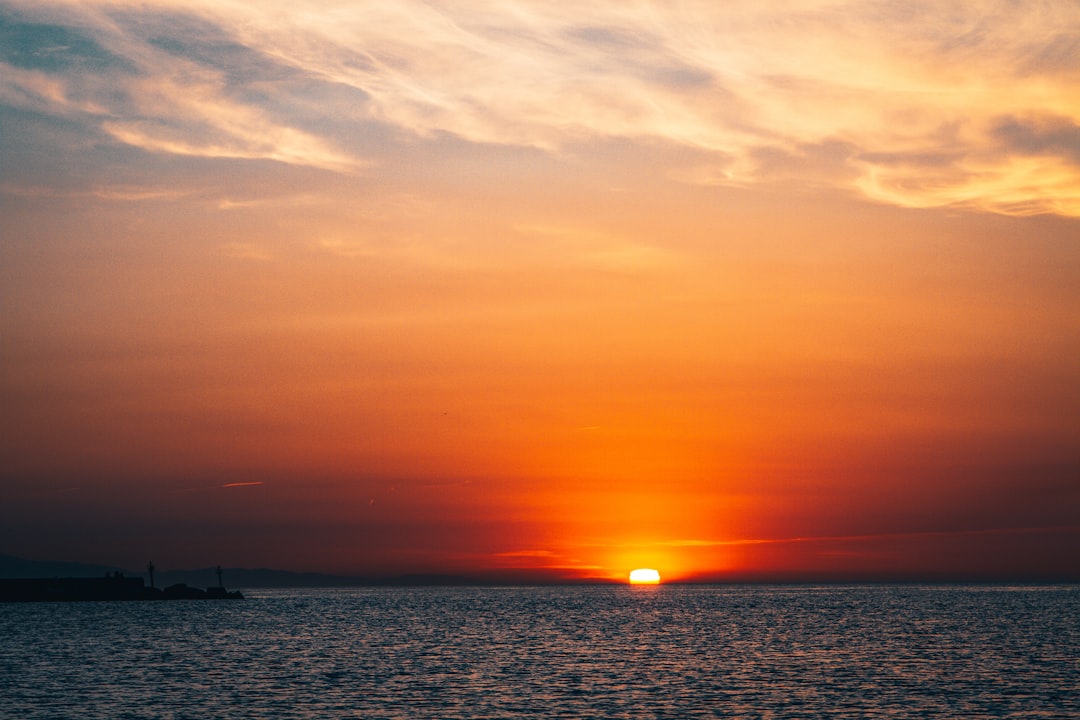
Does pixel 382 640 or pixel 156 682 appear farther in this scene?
pixel 382 640

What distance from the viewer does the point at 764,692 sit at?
75312 mm

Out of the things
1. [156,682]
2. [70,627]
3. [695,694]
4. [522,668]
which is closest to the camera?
[695,694]

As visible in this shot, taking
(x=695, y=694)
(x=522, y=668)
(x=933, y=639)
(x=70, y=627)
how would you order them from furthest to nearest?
(x=70, y=627) → (x=933, y=639) → (x=522, y=668) → (x=695, y=694)

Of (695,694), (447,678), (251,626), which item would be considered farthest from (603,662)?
(251,626)

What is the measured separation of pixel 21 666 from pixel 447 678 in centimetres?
4048

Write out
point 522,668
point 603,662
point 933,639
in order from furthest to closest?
point 933,639 → point 603,662 → point 522,668

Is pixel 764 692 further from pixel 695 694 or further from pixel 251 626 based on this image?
pixel 251 626

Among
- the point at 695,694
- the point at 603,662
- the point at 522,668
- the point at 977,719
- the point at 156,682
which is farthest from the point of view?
the point at 603,662

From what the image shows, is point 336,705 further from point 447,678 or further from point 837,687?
point 837,687

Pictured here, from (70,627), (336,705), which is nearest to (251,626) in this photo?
(70,627)

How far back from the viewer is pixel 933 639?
130500 mm

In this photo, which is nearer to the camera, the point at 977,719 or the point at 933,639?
the point at 977,719

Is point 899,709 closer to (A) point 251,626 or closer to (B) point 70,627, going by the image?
(A) point 251,626

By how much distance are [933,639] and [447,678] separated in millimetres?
68518
